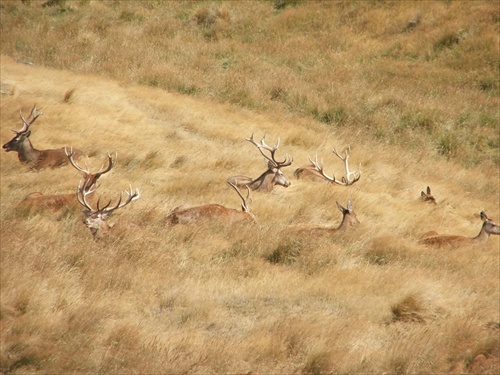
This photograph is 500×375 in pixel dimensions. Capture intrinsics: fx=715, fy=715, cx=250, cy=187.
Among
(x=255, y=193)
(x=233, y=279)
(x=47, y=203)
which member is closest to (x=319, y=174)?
(x=255, y=193)

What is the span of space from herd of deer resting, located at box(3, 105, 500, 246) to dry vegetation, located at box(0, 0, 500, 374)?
0.64 feet

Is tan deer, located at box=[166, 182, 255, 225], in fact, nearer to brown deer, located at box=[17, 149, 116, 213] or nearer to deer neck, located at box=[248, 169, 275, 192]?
brown deer, located at box=[17, 149, 116, 213]

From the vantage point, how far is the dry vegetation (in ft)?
20.1

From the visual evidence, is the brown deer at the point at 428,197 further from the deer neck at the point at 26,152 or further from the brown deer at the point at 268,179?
the deer neck at the point at 26,152

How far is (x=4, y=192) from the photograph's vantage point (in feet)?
33.9

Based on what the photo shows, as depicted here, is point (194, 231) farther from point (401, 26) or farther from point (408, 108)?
point (401, 26)

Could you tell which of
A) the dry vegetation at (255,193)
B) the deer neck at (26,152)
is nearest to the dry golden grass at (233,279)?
the dry vegetation at (255,193)

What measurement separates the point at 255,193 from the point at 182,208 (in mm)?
2251

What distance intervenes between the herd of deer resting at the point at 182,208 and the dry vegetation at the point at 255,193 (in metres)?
0.20

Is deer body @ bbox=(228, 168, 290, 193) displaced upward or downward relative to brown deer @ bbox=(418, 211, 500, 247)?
downward

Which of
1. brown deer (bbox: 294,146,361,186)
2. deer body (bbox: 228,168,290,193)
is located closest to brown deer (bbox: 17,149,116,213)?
deer body (bbox: 228,168,290,193)

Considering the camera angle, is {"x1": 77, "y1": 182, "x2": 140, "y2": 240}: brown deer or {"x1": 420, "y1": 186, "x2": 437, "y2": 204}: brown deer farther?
{"x1": 420, "y1": 186, "x2": 437, "y2": 204}: brown deer

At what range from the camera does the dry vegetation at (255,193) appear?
20.1ft

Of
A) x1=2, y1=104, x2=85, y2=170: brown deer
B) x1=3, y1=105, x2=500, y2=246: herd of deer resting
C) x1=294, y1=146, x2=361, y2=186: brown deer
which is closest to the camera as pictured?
x1=3, y1=105, x2=500, y2=246: herd of deer resting
